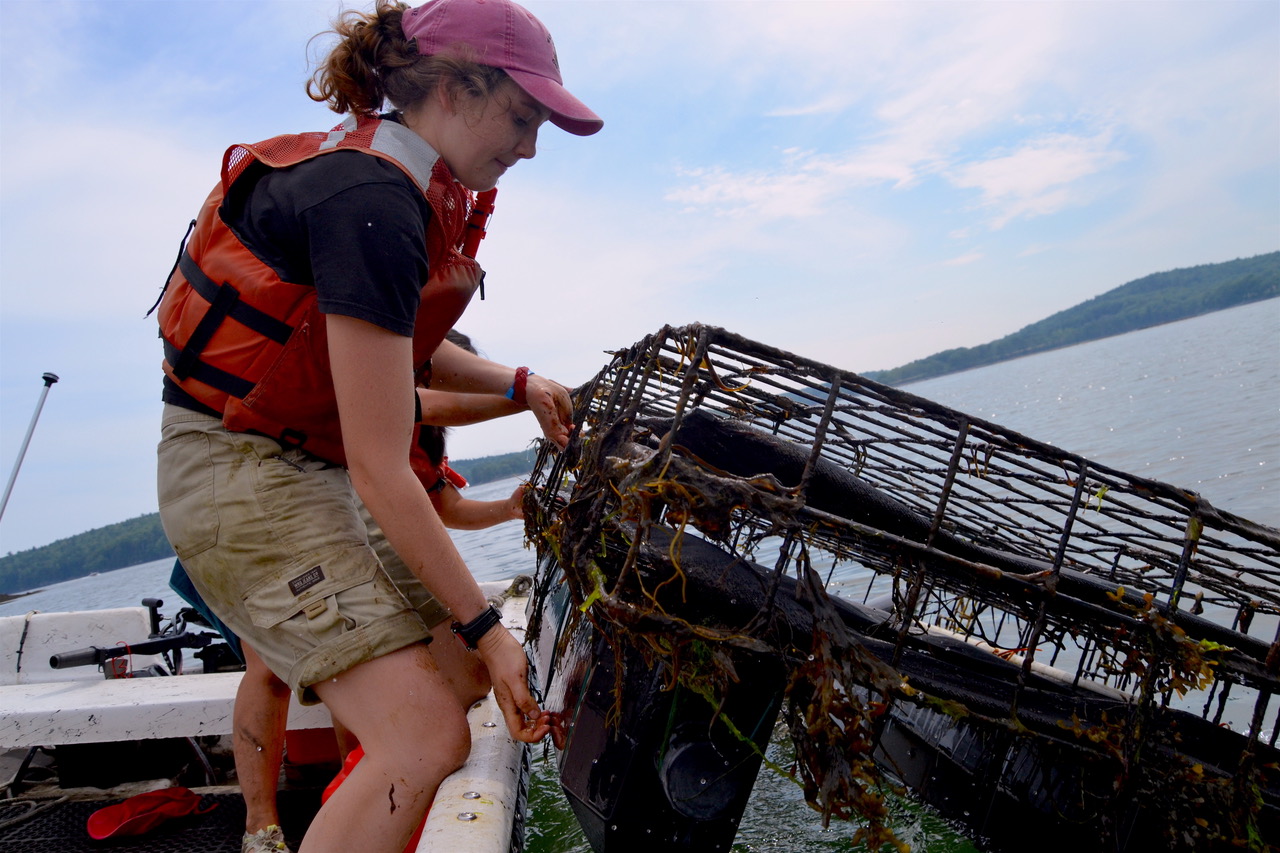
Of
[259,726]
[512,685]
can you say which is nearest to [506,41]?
[512,685]

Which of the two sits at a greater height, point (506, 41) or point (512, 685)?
point (506, 41)

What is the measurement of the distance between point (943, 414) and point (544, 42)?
1.42m

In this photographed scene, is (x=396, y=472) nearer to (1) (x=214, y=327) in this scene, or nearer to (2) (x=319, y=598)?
(2) (x=319, y=598)

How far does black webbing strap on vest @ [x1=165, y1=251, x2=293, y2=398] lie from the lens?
1.96 metres

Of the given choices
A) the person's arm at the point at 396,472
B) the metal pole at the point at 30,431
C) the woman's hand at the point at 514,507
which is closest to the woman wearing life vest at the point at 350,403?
the person's arm at the point at 396,472

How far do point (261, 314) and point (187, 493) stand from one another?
0.53 meters

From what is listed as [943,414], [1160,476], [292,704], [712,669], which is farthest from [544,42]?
[1160,476]

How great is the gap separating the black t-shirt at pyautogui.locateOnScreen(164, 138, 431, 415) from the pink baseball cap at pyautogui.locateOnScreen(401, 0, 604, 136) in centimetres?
38

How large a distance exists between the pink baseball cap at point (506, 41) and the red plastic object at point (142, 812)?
3.54 m

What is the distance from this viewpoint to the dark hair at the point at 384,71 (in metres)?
1.93

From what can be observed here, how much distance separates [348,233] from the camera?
A: 5.49ft

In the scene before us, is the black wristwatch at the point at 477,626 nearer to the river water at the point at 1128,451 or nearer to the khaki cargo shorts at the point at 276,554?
the khaki cargo shorts at the point at 276,554

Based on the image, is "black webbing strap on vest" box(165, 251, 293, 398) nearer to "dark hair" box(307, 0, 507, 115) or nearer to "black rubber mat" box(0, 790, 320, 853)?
"dark hair" box(307, 0, 507, 115)

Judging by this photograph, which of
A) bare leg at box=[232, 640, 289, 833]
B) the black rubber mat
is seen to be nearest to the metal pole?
the black rubber mat
